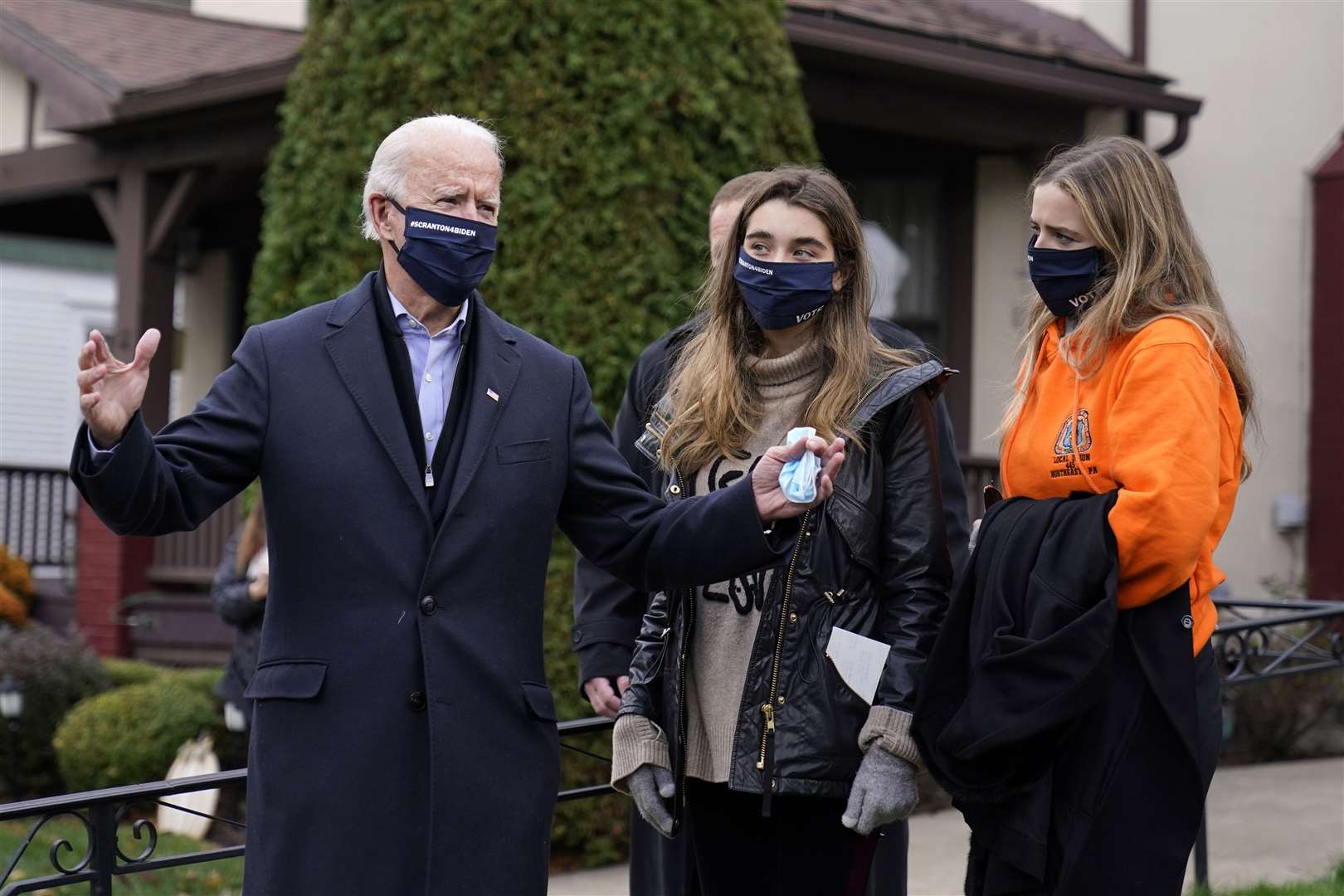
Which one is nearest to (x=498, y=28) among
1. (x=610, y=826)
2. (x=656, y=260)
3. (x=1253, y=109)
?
(x=656, y=260)

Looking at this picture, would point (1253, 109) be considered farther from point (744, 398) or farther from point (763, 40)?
point (744, 398)

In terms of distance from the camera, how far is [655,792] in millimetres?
3422

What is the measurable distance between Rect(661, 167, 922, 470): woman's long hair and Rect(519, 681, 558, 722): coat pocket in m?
0.69

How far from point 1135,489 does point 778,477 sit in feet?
2.17

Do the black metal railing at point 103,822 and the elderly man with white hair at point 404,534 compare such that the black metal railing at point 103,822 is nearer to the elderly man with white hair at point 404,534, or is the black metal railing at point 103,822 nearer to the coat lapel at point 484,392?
the elderly man with white hair at point 404,534

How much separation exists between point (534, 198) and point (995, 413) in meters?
4.41

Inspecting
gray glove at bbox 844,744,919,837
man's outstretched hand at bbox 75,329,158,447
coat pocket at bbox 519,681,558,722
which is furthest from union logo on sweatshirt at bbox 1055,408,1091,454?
man's outstretched hand at bbox 75,329,158,447

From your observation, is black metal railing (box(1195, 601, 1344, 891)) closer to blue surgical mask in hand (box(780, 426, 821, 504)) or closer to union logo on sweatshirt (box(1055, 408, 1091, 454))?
union logo on sweatshirt (box(1055, 408, 1091, 454))

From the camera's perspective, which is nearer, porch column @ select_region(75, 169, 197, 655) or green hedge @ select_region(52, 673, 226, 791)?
green hedge @ select_region(52, 673, 226, 791)

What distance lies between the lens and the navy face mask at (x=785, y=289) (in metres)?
3.52

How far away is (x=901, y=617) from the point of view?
336cm

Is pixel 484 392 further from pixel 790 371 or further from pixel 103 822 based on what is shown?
pixel 103 822

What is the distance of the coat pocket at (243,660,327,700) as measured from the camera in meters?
2.96

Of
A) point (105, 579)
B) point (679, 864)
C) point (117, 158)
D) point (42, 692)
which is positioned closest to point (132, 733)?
point (42, 692)
